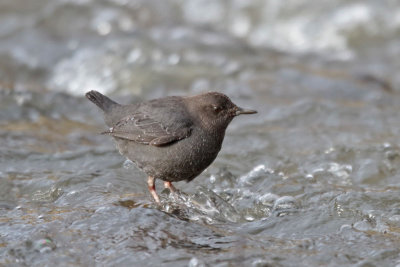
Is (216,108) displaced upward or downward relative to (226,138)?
upward

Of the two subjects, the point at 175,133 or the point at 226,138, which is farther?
the point at 226,138

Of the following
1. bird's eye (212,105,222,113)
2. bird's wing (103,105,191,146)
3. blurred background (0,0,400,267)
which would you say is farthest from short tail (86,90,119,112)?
bird's eye (212,105,222,113)

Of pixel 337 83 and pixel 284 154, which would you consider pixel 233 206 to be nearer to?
pixel 284 154

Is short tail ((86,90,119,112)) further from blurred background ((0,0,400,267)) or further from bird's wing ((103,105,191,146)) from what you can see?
blurred background ((0,0,400,267))

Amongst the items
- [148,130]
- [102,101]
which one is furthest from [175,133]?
[102,101]

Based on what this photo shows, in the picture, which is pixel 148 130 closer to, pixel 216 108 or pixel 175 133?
pixel 175 133

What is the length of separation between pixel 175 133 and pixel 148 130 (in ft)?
0.89

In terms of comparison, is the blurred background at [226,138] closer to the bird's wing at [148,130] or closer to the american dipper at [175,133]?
the american dipper at [175,133]

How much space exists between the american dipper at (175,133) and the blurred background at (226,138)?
0.28 m

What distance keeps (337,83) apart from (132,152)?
4.54 m

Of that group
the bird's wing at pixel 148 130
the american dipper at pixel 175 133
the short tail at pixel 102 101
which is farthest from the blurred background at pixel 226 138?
the short tail at pixel 102 101

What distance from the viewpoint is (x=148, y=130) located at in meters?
5.04

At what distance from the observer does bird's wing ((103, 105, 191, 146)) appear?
16.0 feet

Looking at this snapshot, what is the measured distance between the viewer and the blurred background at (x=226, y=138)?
405 centimetres
